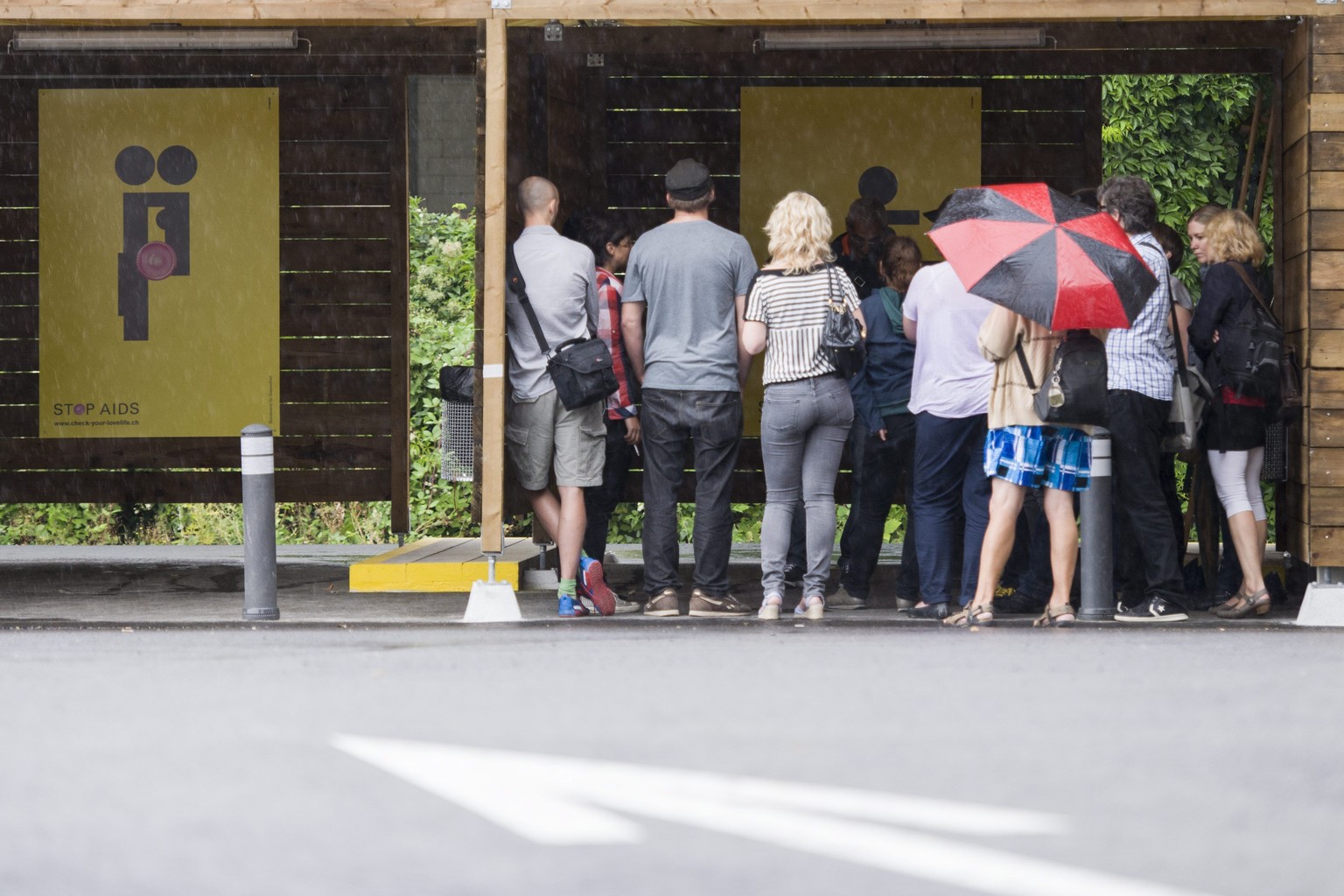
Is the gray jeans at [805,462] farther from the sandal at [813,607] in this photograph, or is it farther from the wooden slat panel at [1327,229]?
the wooden slat panel at [1327,229]

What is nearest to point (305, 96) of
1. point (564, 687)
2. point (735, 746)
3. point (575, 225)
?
point (575, 225)

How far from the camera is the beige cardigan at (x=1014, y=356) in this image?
7910 mm

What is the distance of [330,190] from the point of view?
12.5 metres

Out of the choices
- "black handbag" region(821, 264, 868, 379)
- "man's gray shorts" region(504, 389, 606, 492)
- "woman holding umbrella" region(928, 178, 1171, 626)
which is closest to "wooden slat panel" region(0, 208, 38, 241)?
"man's gray shorts" region(504, 389, 606, 492)

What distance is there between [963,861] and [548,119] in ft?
25.6

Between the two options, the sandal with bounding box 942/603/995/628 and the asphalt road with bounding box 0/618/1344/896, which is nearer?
the asphalt road with bounding box 0/618/1344/896

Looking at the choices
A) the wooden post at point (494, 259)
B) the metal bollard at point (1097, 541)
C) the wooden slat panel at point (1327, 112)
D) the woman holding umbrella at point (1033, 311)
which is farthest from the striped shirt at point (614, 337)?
the wooden slat panel at point (1327, 112)

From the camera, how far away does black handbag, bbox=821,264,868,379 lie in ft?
26.8

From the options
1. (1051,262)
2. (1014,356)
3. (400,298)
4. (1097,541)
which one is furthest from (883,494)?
(400,298)

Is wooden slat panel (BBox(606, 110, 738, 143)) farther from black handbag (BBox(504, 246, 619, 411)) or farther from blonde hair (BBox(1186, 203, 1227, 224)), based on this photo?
blonde hair (BBox(1186, 203, 1227, 224))

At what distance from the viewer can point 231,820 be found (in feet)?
13.5

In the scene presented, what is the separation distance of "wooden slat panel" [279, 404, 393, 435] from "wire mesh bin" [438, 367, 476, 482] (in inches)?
95.3

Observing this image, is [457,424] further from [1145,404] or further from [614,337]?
[1145,404]

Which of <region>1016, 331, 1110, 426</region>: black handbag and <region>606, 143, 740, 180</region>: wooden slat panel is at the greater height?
<region>606, 143, 740, 180</region>: wooden slat panel
